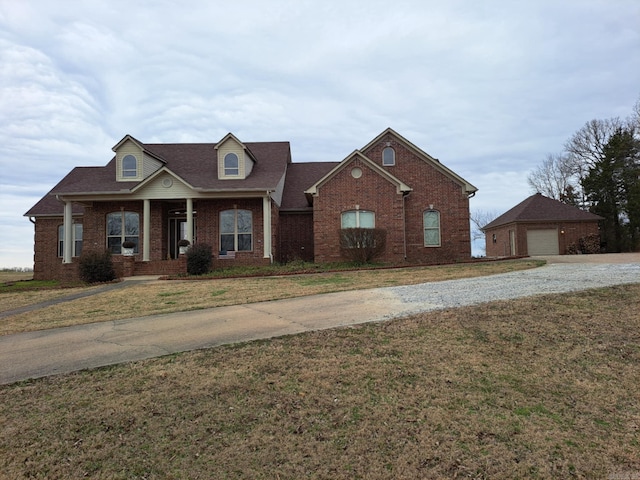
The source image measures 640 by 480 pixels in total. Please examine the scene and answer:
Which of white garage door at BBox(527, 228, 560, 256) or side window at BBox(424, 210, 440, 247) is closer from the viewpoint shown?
side window at BBox(424, 210, 440, 247)

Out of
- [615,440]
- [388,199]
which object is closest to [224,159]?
[388,199]

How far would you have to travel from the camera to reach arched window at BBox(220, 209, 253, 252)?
20.1 meters

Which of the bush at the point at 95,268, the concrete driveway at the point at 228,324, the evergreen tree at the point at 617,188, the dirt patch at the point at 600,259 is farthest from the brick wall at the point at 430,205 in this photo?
the evergreen tree at the point at 617,188

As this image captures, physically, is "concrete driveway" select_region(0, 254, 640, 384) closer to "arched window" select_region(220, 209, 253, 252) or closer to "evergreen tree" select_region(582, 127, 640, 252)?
"arched window" select_region(220, 209, 253, 252)

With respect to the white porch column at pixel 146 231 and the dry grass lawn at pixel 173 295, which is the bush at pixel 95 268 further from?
the white porch column at pixel 146 231

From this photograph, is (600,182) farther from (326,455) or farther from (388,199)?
(326,455)

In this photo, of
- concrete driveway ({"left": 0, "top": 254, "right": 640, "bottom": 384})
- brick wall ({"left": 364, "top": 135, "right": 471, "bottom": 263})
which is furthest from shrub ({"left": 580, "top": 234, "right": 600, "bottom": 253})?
concrete driveway ({"left": 0, "top": 254, "right": 640, "bottom": 384})

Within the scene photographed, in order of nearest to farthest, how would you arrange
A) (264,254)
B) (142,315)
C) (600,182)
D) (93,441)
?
(93,441) < (142,315) < (264,254) < (600,182)

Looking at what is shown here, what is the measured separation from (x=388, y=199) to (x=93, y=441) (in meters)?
17.2

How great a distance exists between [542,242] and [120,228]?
26139 mm

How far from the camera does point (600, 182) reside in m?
35.4

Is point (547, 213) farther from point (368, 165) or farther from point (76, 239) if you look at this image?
point (76, 239)

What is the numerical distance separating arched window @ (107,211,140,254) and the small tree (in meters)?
10.2

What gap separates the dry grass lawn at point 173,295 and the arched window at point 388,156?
306 inches
